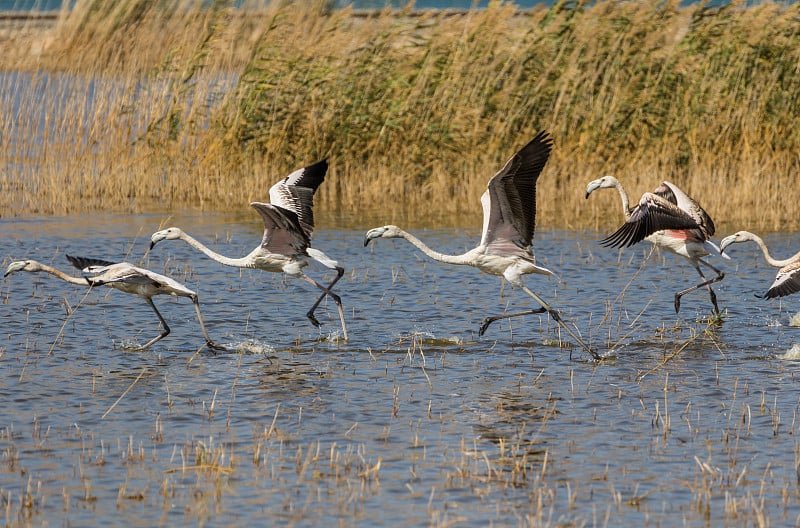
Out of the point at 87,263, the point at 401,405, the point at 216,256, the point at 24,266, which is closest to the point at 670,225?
the point at 401,405

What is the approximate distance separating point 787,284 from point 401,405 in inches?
143

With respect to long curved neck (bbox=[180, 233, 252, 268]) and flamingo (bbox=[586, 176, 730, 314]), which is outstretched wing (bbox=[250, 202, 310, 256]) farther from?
flamingo (bbox=[586, 176, 730, 314])

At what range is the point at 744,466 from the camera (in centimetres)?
635

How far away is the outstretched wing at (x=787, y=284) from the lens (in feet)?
31.1

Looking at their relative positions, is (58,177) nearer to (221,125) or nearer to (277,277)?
(221,125)

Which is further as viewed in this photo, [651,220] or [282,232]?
[282,232]

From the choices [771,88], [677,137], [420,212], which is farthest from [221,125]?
[771,88]

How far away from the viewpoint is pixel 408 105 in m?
16.5

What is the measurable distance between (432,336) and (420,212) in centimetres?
676

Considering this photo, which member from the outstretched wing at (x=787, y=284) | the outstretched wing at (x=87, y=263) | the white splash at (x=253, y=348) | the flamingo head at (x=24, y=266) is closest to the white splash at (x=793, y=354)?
the outstretched wing at (x=787, y=284)

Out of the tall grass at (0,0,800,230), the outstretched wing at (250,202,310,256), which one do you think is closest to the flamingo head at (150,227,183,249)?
the outstretched wing at (250,202,310,256)

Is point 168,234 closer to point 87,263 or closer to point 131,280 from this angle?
point 87,263

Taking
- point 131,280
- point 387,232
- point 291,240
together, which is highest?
point 387,232

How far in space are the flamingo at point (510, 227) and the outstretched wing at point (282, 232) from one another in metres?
0.68
